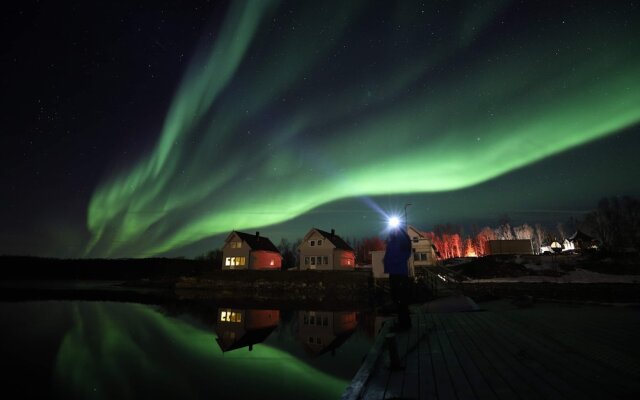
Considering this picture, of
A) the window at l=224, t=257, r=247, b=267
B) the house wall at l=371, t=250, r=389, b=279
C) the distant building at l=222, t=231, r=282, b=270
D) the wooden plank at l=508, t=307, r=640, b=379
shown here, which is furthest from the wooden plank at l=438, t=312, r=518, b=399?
the window at l=224, t=257, r=247, b=267

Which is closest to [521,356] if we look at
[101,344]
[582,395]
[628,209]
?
[582,395]

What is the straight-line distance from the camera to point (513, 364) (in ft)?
19.8

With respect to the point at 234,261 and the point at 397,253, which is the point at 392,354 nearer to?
the point at 397,253

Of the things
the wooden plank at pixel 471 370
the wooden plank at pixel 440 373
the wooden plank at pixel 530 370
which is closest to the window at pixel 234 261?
the wooden plank at pixel 471 370

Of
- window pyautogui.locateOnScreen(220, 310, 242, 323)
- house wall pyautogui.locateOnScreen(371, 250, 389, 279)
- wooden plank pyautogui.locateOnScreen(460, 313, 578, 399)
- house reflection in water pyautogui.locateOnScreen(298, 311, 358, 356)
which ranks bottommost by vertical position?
house reflection in water pyautogui.locateOnScreen(298, 311, 358, 356)

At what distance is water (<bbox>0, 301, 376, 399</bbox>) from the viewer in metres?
10.6

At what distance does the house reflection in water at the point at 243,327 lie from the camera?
57.1ft

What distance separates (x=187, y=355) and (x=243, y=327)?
6.73m

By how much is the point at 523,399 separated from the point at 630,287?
1231 inches

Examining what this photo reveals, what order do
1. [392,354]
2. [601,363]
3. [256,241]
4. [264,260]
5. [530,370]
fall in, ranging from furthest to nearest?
[256,241], [264,260], [392,354], [601,363], [530,370]

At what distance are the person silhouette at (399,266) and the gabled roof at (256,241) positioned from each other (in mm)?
51063

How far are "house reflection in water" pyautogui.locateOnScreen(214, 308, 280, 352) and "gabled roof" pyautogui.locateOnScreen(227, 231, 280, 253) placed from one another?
31.8m

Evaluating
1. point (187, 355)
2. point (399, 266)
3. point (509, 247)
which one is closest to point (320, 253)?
point (187, 355)

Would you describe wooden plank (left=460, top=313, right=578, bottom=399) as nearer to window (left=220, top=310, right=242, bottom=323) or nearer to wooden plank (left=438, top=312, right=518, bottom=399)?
wooden plank (left=438, top=312, right=518, bottom=399)
